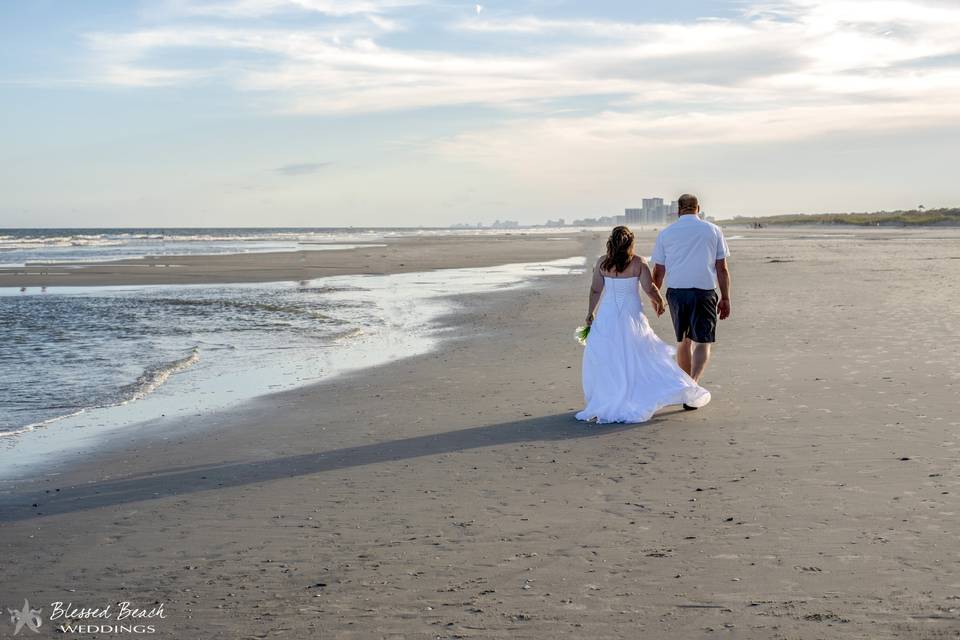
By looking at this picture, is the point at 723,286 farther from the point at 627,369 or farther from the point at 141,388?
the point at 141,388

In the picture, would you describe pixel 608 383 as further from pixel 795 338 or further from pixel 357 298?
pixel 357 298

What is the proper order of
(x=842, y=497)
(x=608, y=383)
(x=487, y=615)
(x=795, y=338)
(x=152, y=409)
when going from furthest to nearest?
1. (x=795, y=338)
2. (x=152, y=409)
3. (x=608, y=383)
4. (x=842, y=497)
5. (x=487, y=615)

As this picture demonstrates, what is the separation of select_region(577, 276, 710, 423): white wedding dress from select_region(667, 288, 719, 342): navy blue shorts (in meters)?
0.40

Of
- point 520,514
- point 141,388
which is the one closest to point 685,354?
point 520,514

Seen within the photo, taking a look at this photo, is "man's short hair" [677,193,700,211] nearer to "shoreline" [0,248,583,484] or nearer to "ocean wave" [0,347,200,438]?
"shoreline" [0,248,583,484]

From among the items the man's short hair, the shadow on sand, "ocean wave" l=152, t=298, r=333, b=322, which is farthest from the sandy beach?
"ocean wave" l=152, t=298, r=333, b=322

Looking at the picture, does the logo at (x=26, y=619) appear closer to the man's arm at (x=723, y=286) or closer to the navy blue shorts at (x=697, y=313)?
the navy blue shorts at (x=697, y=313)

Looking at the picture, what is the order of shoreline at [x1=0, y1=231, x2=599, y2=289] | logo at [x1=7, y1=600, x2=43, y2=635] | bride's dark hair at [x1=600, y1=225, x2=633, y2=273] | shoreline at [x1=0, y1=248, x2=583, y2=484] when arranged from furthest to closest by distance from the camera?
shoreline at [x1=0, y1=231, x2=599, y2=289], bride's dark hair at [x1=600, y1=225, x2=633, y2=273], shoreline at [x1=0, y1=248, x2=583, y2=484], logo at [x1=7, y1=600, x2=43, y2=635]

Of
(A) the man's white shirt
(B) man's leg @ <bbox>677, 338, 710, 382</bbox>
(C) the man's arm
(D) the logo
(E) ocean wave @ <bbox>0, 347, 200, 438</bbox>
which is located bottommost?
(D) the logo

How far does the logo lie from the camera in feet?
13.6

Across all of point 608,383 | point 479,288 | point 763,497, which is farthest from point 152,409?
point 479,288

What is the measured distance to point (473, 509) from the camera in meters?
5.77

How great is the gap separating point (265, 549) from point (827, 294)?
681 inches

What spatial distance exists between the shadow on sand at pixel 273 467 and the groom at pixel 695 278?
0.85m
